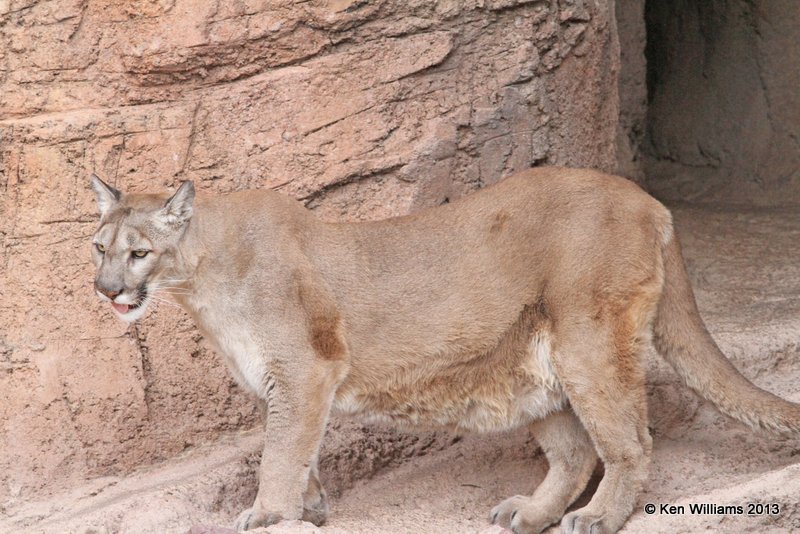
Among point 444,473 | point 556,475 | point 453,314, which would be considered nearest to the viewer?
point 453,314

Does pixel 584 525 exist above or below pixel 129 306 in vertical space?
below

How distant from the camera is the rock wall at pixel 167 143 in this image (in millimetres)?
6453

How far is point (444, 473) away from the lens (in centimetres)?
646

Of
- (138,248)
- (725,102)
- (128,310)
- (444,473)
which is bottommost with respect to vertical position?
(444,473)

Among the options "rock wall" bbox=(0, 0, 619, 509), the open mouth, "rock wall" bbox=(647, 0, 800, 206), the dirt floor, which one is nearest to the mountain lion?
the open mouth

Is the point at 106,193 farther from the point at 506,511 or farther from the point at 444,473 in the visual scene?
the point at 506,511

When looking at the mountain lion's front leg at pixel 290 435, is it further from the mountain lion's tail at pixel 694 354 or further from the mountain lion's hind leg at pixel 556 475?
the mountain lion's tail at pixel 694 354

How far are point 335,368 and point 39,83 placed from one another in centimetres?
246

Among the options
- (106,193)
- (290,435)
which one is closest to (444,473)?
(290,435)

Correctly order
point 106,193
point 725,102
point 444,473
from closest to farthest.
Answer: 1. point 106,193
2. point 444,473
3. point 725,102

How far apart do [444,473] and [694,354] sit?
5.11 ft

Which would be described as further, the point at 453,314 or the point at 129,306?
the point at 453,314

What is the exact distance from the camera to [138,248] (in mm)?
5441

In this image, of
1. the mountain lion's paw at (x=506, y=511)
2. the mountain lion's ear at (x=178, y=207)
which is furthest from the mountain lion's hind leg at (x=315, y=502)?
the mountain lion's ear at (x=178, y=207)
